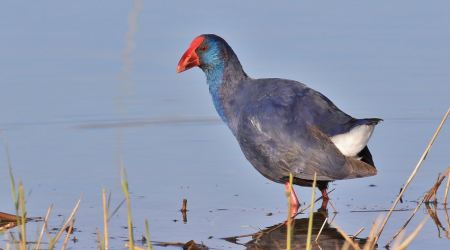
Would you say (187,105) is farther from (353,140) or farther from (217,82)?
(353,140)

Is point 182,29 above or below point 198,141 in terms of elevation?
above

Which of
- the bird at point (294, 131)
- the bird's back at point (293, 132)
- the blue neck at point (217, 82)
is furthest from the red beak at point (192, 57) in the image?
the bird's back at point (293, 132)

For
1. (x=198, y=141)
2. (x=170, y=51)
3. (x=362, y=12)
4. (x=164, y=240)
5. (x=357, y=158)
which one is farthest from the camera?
(x=362, y=12)

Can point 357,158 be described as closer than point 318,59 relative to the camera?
Yes

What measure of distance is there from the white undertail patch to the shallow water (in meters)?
0.41

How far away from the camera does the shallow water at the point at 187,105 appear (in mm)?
5555

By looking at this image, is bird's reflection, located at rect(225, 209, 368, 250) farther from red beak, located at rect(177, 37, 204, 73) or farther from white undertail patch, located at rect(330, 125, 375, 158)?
red beak, located at rect(177, 37, 204, 73)

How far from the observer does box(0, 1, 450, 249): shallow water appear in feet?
18.2

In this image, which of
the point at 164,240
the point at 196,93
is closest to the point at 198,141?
the point at 196,93

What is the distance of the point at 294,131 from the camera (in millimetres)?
5371

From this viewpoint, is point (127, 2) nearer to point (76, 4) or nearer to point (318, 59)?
point (76, 4)

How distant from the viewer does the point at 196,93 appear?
816cm

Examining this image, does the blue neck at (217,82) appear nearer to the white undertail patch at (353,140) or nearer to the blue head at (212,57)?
the blue head at (212,57)

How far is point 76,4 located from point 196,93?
2439 millimetres
